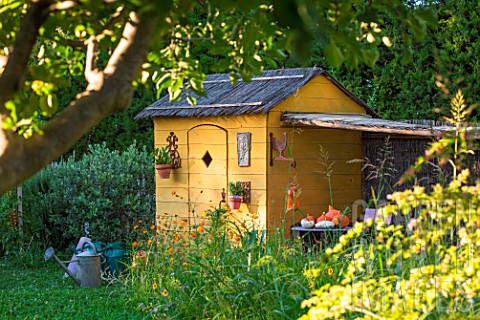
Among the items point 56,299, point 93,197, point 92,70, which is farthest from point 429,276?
point 93,197

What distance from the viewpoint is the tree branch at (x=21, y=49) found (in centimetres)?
260

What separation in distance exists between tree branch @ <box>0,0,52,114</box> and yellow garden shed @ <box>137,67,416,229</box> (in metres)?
5.37

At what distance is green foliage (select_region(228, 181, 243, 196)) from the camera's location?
8438 millimetres

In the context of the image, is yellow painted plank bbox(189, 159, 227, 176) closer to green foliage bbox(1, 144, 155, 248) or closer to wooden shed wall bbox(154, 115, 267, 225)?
wooden shed wall bbox(154, 115, 267, 225)

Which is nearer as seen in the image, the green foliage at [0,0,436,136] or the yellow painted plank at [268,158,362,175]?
the green foliage at [0,0,436,136]

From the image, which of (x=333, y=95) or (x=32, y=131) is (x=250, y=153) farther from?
(x=32, y=131)

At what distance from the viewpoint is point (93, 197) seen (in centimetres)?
1148

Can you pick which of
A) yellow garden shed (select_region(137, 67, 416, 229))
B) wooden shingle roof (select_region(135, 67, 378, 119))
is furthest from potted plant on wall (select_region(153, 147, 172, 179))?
wooden shingle roof (select_region(135, 67, 378, 119))

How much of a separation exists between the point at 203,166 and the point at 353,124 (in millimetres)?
2206

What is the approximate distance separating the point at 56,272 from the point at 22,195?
189 cm

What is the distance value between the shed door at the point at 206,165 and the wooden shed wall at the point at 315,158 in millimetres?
762

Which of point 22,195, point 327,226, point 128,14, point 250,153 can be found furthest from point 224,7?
point 22,195

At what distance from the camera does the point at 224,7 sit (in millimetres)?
2428

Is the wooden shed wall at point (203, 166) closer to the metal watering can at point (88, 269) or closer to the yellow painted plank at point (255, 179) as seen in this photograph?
the yellow painted plank at point (255, 179)
